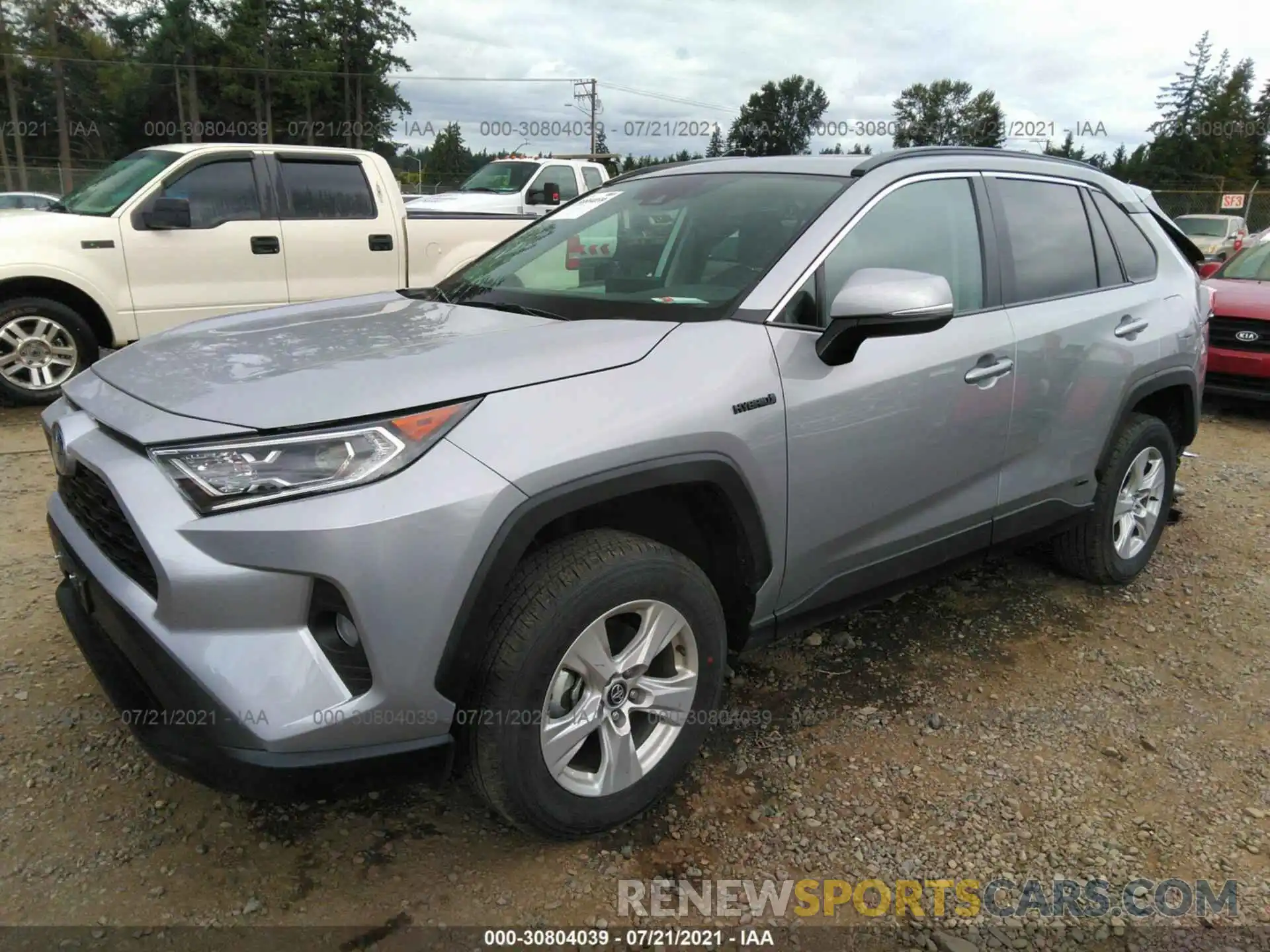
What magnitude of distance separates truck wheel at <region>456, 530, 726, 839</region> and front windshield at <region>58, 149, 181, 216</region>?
6016 millimetres

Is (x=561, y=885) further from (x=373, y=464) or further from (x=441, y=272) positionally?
(x=441, y=272)

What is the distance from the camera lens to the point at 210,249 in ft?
21.6

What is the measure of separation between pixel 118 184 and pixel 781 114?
58.8 meters

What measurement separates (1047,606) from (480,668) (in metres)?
2.84

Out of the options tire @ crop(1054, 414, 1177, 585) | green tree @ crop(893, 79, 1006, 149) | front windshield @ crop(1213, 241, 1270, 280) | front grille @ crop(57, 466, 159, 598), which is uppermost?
green tree @ crop(893, 79, 1006, 149)

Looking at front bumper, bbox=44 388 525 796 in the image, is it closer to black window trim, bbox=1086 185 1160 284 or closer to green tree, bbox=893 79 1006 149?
black window trim, bbox=1086 185 1160 284

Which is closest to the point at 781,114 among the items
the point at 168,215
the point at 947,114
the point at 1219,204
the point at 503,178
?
the point at 947,114

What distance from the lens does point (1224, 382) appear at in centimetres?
736

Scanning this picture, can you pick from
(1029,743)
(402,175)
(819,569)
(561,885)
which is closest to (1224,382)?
(1029,743)

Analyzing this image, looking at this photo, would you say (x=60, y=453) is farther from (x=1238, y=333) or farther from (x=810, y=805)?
(x=1238, y=333)

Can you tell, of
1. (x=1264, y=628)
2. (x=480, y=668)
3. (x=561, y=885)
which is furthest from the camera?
(x=1264, y=628)

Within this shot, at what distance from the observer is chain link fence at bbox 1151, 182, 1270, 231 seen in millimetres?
24141

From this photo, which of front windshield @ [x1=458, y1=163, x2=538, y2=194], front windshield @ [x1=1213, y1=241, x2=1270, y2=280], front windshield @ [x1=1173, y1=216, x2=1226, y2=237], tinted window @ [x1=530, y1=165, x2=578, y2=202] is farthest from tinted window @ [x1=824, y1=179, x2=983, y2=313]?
front windshield @ [x1=1173, y1=216, x2=1226, y2=237]

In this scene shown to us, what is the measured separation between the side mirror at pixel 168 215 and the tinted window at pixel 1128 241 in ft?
19.1
